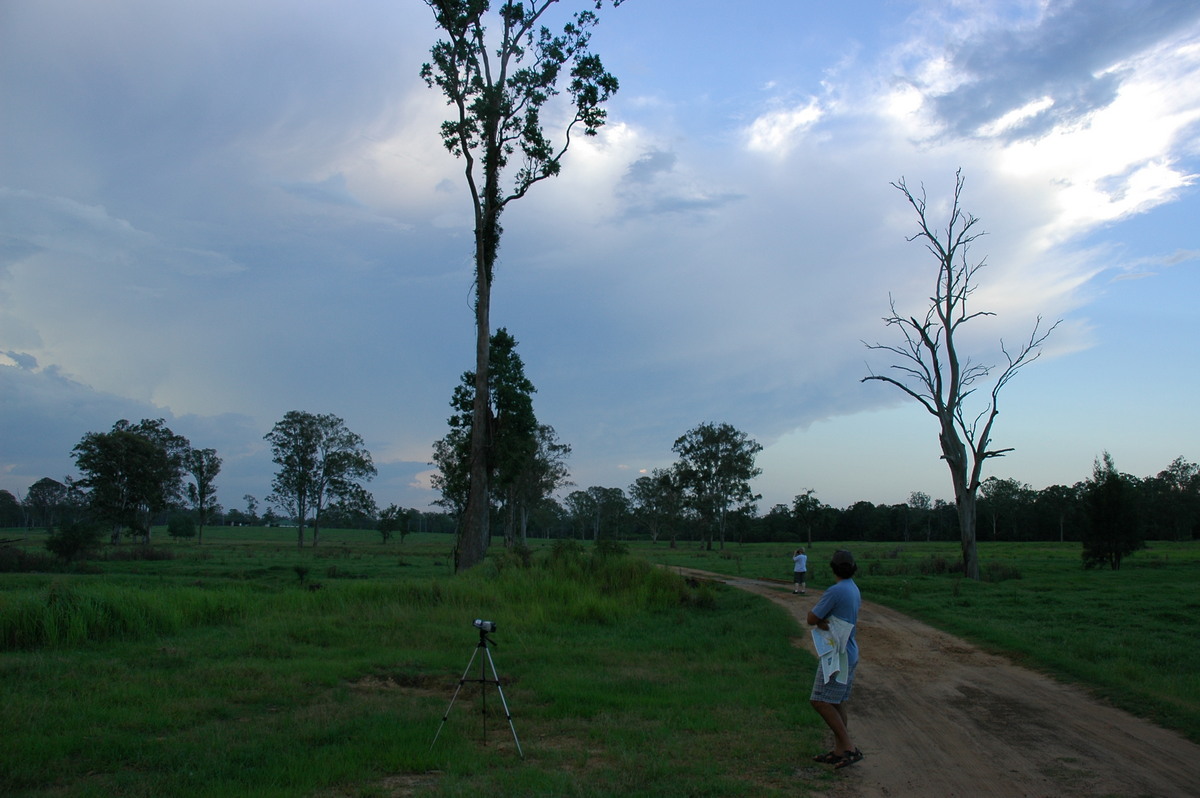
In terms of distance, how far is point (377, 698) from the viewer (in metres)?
8.55

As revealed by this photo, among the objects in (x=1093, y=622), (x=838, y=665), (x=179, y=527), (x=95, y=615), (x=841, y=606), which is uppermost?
(x=841, y=606)

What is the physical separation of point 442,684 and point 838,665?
18.0 ft

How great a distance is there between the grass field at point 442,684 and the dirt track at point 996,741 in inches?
21.0

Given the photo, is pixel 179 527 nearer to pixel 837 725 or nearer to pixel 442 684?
pixel 442 684

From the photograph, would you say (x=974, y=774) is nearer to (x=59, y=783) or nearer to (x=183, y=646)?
(x=59, y=783)

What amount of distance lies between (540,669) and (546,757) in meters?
3.87

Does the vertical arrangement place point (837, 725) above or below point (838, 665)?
below

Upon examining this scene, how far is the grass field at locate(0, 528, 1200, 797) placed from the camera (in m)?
6.00

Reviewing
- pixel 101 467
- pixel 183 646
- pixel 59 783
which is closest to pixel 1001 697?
pixel 59 783

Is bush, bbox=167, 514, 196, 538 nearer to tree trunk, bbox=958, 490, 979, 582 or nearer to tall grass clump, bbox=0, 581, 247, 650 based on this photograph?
tall grass clump, bbox=0, 581, 247, 650

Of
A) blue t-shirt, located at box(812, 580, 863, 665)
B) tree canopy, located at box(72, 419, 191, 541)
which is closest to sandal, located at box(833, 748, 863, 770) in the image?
blue t-shirt, located at box(812, 580, 863, 665)

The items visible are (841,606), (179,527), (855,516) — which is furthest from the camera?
(855,516)

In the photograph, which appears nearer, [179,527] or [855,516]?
[179,527]

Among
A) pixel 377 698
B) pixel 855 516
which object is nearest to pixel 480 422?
pixel 377 698
